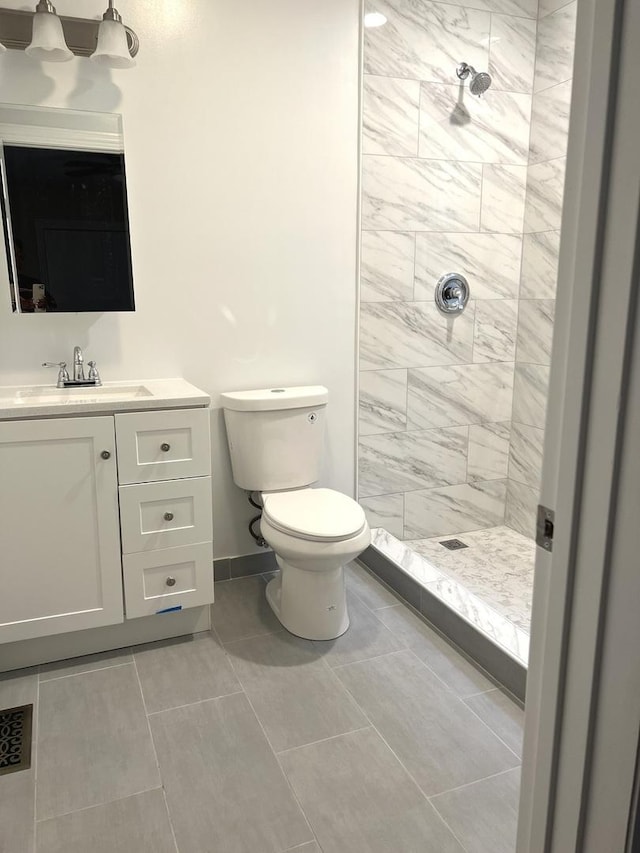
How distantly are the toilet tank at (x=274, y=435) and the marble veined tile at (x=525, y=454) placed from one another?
1.12 metres

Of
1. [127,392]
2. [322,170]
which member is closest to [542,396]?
[322,170]

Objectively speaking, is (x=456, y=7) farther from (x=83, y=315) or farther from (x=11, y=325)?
(x=11, y=325)

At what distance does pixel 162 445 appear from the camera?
2182 mm

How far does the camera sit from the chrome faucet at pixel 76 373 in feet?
7.76

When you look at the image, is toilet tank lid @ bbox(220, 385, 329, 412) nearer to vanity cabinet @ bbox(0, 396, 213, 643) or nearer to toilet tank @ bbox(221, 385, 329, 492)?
toilet tank @ bbox(221, 385, 329, 492)

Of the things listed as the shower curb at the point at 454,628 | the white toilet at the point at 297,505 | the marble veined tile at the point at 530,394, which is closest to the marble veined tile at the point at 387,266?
the white toilet at the point at 297,505

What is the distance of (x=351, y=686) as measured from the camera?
2.08 metres

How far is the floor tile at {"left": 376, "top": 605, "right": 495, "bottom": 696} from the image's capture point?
209 cm

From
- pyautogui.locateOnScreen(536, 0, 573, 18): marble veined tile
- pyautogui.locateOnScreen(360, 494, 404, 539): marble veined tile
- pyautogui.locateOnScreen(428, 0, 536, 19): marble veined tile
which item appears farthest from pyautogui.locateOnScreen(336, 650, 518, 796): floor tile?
pyautogui.locateOnScreen(536, 0, 573, 18): marble veined tile

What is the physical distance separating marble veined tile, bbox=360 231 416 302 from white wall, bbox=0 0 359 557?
0.07 m

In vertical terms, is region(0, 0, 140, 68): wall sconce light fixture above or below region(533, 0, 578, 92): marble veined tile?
below

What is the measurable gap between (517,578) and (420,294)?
1.33 m

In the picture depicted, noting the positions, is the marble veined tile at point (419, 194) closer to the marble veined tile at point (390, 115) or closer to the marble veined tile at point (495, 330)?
the marble veined tile at point (390, 115)

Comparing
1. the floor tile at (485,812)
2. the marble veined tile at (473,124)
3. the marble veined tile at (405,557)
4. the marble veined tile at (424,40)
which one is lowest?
the floor tile at (485,812)
